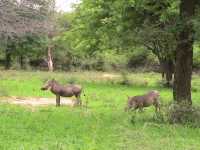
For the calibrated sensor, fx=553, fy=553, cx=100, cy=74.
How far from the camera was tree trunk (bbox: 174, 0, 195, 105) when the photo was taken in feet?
57.0

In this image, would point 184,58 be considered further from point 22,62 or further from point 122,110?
point 22,62

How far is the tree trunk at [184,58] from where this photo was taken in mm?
17359

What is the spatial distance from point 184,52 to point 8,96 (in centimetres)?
1091

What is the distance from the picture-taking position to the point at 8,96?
2603 cm

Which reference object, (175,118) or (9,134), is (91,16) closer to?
(175,118)

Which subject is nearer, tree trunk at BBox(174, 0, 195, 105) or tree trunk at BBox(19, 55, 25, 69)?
tree trunk at BBox(174, 0, 195, 105)

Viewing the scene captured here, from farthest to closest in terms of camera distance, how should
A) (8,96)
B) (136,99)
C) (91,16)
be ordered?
(91,16), (8,96), (136,99)

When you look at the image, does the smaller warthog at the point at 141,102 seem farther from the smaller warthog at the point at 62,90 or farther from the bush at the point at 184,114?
the smaller warthog at the point at 62,90

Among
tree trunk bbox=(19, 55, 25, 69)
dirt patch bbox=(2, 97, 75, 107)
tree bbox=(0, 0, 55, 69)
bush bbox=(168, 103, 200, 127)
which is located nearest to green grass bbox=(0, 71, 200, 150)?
bush bbox=(168, 103, 200, 127)

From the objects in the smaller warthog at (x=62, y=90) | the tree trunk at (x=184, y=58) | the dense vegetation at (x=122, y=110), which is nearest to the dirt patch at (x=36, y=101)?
the smaller warthog at (x=62, y=90)

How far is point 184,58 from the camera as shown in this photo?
18.0 m

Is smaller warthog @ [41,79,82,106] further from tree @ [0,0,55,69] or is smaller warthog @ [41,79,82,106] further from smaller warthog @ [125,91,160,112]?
smaller warthog @ [125,91,160,112]

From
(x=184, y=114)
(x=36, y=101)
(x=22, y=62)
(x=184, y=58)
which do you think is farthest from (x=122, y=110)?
(x=22, y=62)

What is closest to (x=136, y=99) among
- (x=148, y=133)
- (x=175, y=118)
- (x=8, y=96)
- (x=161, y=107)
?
(x=161, y=107)
